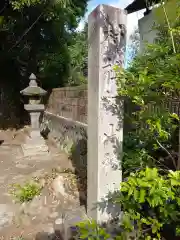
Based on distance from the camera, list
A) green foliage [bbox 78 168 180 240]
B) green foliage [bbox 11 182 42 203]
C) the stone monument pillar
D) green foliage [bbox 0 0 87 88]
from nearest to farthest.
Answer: green foliage [bbox 78 168 180 240], the stone monument pillar, green foliage [bbox 11 182 42 203], green foliage [bbox 0 0 87 88]

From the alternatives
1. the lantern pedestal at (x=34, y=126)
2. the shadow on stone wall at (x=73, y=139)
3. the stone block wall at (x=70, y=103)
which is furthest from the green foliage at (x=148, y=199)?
the lantern pedestal at (x=34, y=126)

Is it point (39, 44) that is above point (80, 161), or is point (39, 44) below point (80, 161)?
above

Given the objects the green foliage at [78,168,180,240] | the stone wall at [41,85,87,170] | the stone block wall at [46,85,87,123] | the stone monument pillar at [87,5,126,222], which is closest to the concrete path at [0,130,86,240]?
the stone wall at [41,85,87,170]

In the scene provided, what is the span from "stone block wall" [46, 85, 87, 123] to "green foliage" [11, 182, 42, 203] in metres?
1.81

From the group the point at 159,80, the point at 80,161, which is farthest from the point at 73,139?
the point at 159,80

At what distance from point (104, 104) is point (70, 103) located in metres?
3.83

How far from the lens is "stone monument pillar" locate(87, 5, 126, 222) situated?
5.37ft

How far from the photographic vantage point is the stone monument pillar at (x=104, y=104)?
1.64 metres

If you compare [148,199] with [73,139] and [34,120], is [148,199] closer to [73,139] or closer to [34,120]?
[73,139]

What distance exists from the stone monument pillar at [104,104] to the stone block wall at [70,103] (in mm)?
2732

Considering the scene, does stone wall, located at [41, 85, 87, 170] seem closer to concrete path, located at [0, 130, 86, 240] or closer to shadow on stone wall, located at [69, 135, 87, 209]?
shadow on stone wall, located at [69, 135, 87, 209]

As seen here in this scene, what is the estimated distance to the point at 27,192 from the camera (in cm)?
302

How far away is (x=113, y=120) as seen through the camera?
5.74ft

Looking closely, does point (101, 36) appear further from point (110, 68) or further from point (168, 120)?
point (168, 120)
